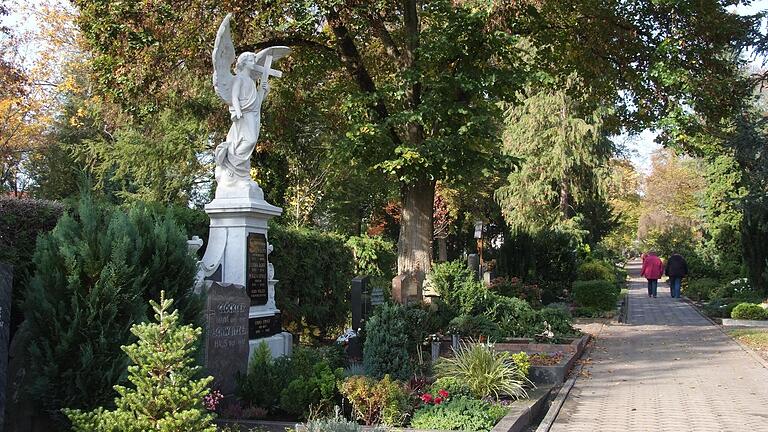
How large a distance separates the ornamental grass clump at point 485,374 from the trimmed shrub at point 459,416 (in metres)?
0.91

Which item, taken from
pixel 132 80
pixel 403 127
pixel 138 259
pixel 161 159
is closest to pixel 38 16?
pixel 161 159

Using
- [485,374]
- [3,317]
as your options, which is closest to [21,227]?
[3,317]

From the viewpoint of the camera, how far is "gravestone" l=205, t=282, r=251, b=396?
27.1 ft

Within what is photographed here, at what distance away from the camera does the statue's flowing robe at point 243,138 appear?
444 inches

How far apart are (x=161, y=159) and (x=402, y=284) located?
593 inches

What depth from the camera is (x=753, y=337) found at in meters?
16.6

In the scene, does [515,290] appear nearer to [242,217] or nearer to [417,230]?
[417,230]

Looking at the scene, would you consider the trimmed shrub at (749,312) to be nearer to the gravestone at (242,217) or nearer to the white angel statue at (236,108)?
the gravestone at (242,217)

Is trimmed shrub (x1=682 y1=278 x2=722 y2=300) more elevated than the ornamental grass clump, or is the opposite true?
trimmed shrub (x1=682 y1=278 x2=722 y2=300)

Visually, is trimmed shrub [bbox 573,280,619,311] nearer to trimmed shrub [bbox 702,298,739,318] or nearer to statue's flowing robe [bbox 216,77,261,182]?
trimmed shrub [bbox 702,298,739,318]

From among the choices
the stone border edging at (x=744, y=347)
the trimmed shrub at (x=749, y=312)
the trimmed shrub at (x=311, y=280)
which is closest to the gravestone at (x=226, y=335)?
the trimmed shrub at (x=311, y=280)

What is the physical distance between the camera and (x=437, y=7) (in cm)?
1504

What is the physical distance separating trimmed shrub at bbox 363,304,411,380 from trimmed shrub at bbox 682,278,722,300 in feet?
75.2

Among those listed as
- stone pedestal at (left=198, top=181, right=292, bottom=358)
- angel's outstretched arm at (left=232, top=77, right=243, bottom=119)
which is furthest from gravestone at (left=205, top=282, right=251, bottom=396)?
angel's outstretched arm at (left=232, top=77, right=243, bottom=119)
